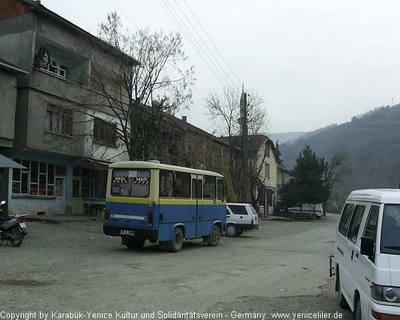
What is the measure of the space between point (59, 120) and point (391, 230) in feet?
86.3

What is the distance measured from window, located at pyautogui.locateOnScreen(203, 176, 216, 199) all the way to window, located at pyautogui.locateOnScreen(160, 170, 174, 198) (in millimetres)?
2535

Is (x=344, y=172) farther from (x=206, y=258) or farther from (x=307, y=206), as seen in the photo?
(x=206, y=258)

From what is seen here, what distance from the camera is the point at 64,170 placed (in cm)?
3144

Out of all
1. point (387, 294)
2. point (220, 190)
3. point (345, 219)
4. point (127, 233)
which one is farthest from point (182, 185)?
point (387, 294)

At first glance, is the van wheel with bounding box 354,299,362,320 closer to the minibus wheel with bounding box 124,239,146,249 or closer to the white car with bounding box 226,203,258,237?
the minibus wheel with bounding box 124,239,146,249

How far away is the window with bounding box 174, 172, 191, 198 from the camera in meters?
16.8

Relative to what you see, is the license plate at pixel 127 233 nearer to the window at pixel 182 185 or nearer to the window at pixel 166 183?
the window at pixel 166 183

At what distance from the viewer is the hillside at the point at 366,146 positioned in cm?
6191

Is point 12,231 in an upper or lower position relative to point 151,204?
lower

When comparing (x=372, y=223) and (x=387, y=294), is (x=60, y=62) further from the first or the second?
(x=387, y=294)

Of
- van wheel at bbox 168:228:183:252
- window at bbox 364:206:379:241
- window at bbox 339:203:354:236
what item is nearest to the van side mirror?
window at bbox 364:206:379:241

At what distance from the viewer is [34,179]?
28750mm

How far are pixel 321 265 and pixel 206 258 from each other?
3.60 metres

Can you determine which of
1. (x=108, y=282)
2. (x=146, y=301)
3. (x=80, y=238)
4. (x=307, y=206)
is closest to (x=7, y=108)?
(x=80, y=238)
